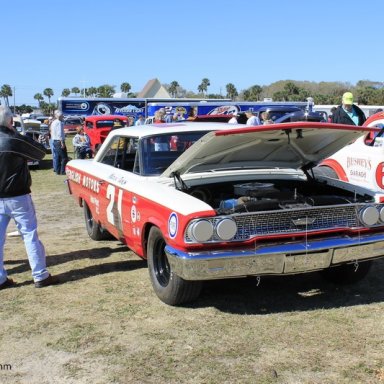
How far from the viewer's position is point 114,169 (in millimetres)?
5742

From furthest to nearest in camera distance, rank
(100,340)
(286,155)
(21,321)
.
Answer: (286,155) < (21,321) < (100,340)

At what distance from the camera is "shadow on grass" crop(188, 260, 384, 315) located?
4.41m

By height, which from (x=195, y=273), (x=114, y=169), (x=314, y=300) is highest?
(x=114, y=169)

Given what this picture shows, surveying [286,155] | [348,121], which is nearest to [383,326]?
[286,155]

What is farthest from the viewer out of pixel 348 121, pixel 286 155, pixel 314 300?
pixel 348 121

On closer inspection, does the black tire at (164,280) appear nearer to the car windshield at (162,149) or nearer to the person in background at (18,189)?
the car windshield at (162,149)

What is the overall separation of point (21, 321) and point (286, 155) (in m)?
2.81

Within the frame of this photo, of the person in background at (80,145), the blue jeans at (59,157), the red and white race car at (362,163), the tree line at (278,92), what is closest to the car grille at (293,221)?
the red and white race car at (362,163)

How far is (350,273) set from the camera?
4910 mm

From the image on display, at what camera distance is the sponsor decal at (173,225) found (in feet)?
13.0

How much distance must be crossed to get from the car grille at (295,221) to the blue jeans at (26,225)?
2103 mm

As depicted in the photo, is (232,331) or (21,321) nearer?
(232,331)

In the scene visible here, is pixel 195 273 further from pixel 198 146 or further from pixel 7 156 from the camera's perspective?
pixel 7 156

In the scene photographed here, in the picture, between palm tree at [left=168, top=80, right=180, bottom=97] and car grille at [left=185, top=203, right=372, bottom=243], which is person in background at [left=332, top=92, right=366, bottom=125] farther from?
palm tree at [left=168, top=80, right=180, bottom=97]
